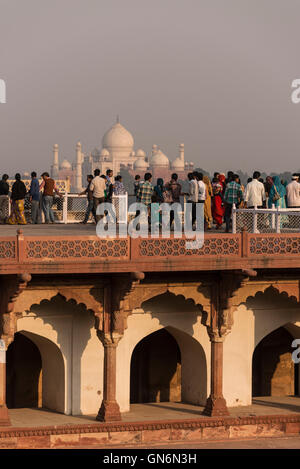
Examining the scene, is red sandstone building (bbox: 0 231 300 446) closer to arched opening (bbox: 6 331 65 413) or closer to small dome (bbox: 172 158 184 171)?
arched opening (bbox: 6 331 65 413)

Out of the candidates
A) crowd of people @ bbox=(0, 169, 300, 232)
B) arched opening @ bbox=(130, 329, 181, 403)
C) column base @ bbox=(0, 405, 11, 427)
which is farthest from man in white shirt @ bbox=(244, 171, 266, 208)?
column base @ bbox=(0, 405, 11, 427)

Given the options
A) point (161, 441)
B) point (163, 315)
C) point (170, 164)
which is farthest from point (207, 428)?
point (170, 164)

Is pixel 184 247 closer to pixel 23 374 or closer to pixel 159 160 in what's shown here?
pixel 23 374

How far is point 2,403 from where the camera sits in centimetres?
1825

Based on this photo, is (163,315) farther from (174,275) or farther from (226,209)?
Result: (226,209)

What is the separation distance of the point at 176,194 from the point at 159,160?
150 meters

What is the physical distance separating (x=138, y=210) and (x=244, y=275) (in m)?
4.20

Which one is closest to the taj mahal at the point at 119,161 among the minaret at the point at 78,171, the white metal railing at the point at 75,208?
the minaret at the point at 78,171

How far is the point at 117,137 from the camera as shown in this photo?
6211 inches

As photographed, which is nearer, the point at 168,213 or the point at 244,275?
the point at 244,275

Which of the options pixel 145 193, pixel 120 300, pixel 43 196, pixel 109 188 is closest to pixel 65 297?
pixel 120 300

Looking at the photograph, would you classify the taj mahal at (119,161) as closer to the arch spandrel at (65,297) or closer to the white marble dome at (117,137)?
the white marble dome at (117,137)

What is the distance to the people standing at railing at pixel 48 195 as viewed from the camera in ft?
78.4

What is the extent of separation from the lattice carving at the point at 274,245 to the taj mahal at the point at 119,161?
136343 mm
